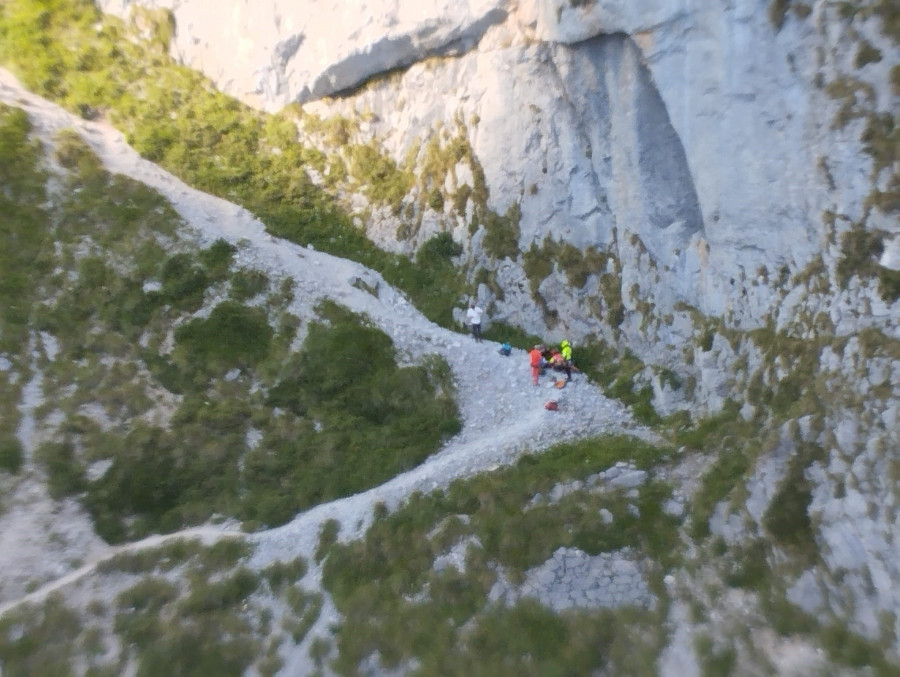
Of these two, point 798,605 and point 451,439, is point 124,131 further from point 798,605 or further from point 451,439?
point 798,605

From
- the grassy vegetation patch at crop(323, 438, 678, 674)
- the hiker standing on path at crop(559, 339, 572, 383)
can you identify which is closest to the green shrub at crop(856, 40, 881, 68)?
the grassy vegetation patch at crop(323, 438, 678, 674)

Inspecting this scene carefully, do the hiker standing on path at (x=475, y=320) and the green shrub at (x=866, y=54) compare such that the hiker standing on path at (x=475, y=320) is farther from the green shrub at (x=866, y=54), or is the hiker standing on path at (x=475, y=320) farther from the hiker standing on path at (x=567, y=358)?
the green shrub at (x=866, y=54)

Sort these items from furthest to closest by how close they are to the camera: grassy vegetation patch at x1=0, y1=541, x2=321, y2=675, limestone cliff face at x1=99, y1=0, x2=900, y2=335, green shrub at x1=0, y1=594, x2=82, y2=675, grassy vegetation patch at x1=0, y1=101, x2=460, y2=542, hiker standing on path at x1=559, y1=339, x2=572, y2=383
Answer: hiker standing on path at x1=559, y1=339, x2=572, y2=383
grassy vegetation patch at x1=0, y1=101, x2=460, y2=542
limestone cliff face at x1=99, y1=0, x2=900, y2=335
grassy vegetation patch at x1=0, y1=541, x2=321, y2=675
green shrub at x1=0, y1=594, x2=82, y2=675

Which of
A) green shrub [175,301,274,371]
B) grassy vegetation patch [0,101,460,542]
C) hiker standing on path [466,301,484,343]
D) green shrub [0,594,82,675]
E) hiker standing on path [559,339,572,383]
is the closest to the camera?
green shrub [0,594,82,675]

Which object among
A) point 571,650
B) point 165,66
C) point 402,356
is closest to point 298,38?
point 165,66

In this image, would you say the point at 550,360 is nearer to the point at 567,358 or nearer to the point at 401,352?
the point at 567,358

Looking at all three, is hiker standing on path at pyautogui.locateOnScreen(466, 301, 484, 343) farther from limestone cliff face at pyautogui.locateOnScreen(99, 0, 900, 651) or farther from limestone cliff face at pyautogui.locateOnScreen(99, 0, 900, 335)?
limestone cliff face at pyautogui.locateOnScreen(99, 0, 900, 335)

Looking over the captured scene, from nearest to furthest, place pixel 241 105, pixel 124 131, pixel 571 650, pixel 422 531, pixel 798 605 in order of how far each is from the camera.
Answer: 1. pixel 798 605
2. pixel 571 650
3. pixel 422 531
4. pixel 124 131
5. pixel 241 105

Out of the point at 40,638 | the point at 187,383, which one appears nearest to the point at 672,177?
the point at 187,383
